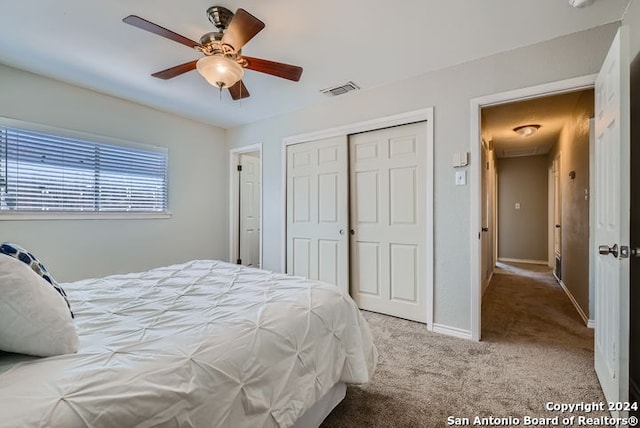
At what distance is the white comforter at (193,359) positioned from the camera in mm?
720

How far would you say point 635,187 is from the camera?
1719 millimetres

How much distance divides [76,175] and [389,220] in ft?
10.8

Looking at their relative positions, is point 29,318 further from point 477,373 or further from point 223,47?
point 477,373

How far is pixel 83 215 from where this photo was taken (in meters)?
2.99

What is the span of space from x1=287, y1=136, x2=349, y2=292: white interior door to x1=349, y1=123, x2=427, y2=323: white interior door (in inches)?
4.7

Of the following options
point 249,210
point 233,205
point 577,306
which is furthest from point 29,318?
point 577,306

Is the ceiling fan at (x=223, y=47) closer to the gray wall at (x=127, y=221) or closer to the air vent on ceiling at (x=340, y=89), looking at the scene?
the air vent on ceiling at (x=340, y=89)

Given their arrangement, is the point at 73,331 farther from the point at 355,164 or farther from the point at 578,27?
the point at 578,27

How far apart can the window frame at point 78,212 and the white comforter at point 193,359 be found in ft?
5.15

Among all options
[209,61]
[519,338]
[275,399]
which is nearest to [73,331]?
[275,399]

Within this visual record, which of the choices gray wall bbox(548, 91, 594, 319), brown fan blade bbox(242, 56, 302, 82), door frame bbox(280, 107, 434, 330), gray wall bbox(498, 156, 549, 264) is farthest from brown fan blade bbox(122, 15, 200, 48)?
gray wall bbox(498, 156, 549, 264)

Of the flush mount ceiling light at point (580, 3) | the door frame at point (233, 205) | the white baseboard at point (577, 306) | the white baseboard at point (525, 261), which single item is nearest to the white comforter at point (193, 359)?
the flush mount ceiling light at point (580, 3)

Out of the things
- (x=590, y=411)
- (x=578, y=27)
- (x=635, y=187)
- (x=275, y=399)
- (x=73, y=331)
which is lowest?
(x=590, y=411)

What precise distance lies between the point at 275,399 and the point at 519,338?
238cm
